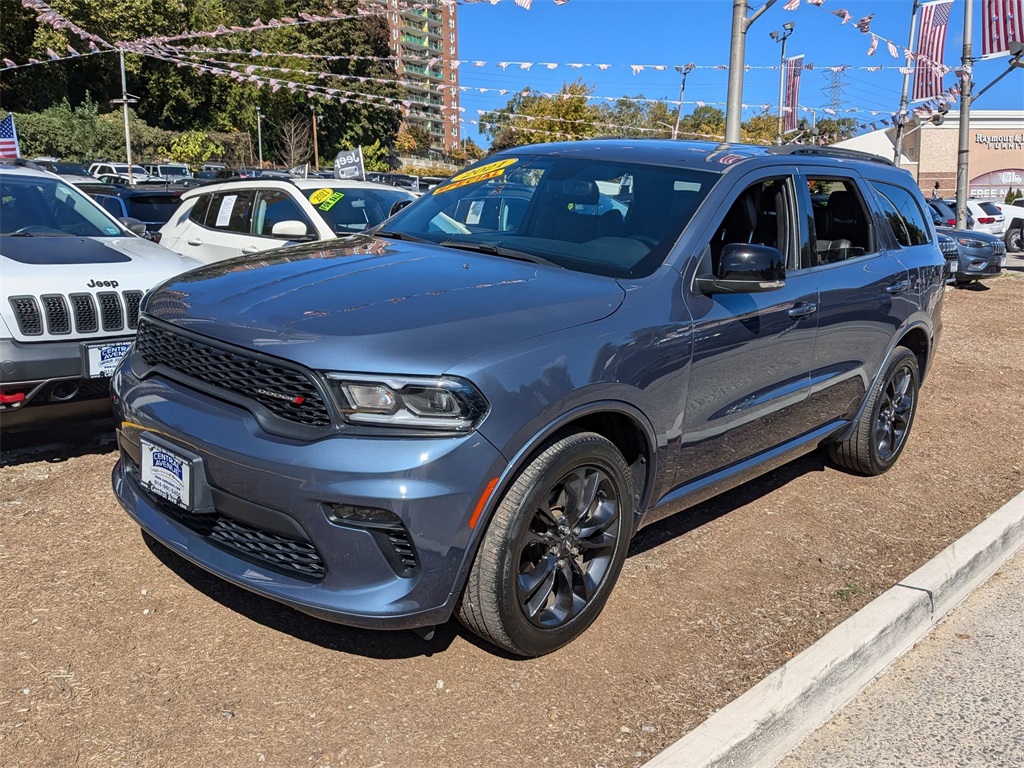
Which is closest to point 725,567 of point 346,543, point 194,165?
point 346,543

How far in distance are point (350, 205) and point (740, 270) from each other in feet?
18.0

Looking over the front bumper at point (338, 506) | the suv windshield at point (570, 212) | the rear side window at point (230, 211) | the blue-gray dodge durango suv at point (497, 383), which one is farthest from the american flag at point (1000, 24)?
the front bumper at point (338, 506)

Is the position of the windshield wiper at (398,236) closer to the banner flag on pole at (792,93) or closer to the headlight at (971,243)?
the headlight at (971,243)

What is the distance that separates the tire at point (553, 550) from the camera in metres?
2.77

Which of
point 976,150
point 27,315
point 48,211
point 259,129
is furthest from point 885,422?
point 259,129

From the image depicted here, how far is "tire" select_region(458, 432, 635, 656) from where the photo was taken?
2.77 m

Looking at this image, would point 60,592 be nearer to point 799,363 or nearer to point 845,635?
point 845,635

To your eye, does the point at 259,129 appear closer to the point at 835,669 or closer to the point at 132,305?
the point at 132,305

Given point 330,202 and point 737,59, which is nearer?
point 330,202

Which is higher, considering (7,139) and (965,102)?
(965,102)

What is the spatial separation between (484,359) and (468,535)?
1.80 ft

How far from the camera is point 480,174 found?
454 cm

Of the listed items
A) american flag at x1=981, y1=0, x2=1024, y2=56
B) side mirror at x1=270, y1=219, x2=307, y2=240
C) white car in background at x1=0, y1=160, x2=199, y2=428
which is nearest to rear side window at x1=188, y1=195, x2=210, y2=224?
side mirror at x1=270, y1=219, x2=307, y2=240

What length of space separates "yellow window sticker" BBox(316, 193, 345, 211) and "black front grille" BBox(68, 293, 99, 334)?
355 centimetres
